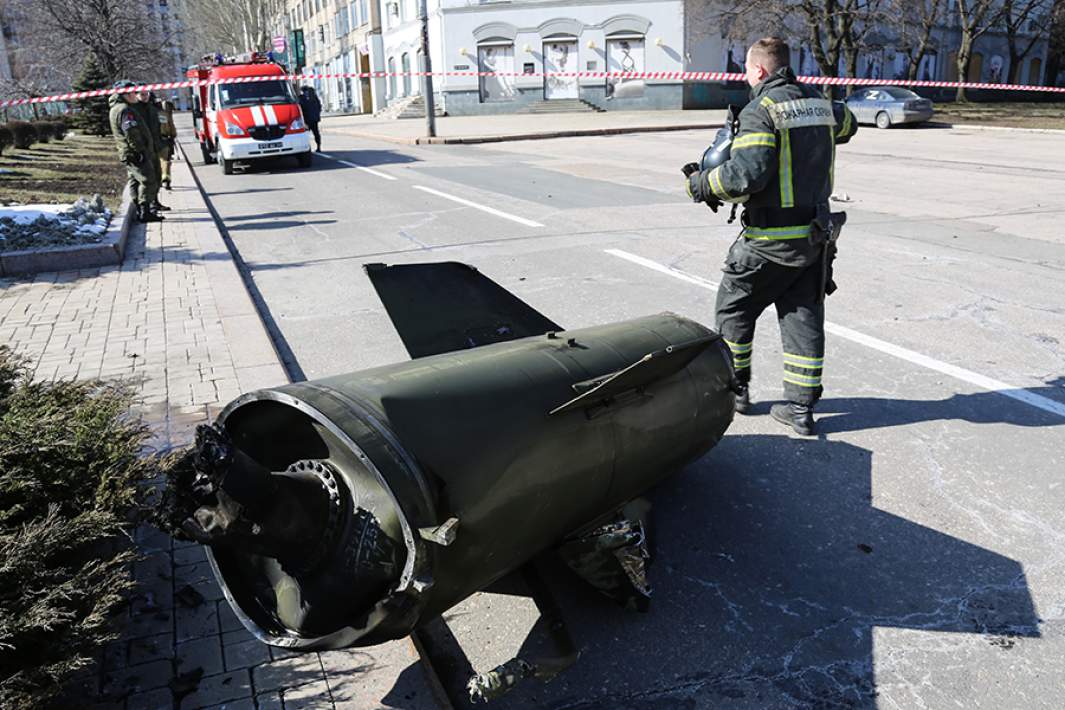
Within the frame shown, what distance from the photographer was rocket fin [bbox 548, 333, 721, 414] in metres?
2.61

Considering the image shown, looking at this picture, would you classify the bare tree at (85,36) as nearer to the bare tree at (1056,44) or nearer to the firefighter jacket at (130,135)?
the firefighter jacket at (130,135)

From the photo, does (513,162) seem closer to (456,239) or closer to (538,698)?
(456,239)

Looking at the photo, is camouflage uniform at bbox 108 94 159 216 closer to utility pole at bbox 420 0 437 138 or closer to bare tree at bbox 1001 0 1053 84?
utility pole at bbox 420 0 437 138

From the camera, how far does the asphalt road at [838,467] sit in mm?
2689

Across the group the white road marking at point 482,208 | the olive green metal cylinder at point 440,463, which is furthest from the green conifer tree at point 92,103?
the olive green metal cylinder at point 440,463

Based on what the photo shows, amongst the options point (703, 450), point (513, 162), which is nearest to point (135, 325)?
point (703, 450)

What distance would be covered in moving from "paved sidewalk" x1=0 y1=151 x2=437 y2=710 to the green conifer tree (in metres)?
23.0

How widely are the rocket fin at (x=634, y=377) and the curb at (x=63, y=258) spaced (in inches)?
296

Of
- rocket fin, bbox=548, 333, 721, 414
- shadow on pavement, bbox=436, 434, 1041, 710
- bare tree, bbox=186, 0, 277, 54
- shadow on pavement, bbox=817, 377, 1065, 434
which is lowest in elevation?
shadow on pavement, bbox=436, 434, 1041, 710

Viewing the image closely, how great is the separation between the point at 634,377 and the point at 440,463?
2.63ft

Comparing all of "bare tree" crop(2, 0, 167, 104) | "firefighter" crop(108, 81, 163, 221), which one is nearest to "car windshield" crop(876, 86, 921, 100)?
"firefighter" crop(108, 81, 163, 221)

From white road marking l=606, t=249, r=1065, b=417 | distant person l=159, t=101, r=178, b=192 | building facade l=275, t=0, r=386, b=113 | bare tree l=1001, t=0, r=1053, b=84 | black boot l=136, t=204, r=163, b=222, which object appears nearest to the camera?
white road marking l=606, t=249, r=1065, b=417

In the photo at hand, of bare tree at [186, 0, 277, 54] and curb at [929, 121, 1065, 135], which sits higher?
bare tree at [186, 0, 277, 54]

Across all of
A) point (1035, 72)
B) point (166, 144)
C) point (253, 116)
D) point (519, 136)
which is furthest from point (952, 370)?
point (1035, 72)
